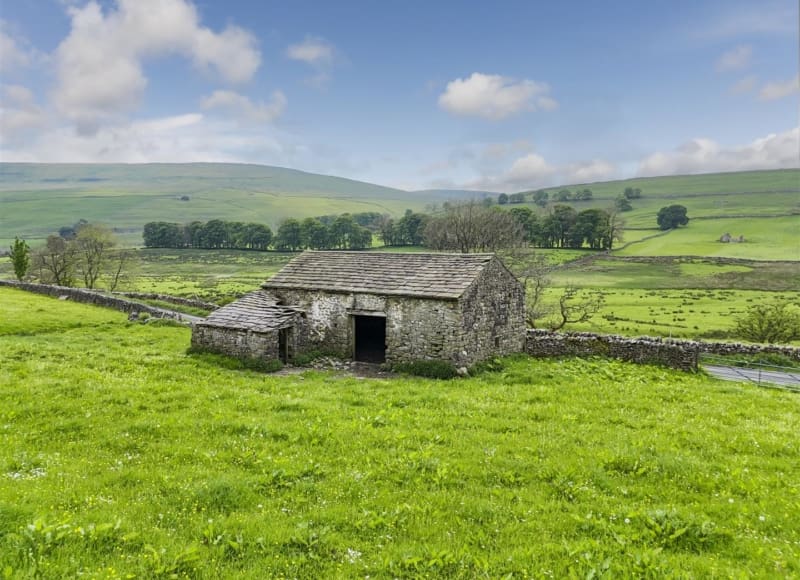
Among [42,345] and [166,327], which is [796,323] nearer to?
[166,327]

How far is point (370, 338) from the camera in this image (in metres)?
25.1

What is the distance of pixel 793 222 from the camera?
368 feet

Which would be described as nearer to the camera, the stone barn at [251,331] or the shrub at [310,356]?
the stone barn at [251,331]

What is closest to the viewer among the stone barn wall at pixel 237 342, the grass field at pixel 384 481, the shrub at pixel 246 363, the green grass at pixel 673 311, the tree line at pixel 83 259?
the grass field at pixel 384 481

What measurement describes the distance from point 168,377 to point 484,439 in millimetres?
11158

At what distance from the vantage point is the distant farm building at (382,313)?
781 inches

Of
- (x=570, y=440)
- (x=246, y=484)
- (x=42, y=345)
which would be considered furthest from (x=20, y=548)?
(x=42, y=345)

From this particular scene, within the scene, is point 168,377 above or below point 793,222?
below

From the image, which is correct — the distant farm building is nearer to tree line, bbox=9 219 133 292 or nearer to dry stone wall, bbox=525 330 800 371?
dry stone wall, bbox=525 330 800 371

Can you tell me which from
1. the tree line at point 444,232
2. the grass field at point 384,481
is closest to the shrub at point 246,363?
the grass field at point 384,481

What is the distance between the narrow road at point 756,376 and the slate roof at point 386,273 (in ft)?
40.7

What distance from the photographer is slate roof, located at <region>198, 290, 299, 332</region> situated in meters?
20.0

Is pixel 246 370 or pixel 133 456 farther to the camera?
pixel 246 370

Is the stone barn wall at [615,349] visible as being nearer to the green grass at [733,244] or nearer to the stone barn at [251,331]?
the stone barn at [251,331]
